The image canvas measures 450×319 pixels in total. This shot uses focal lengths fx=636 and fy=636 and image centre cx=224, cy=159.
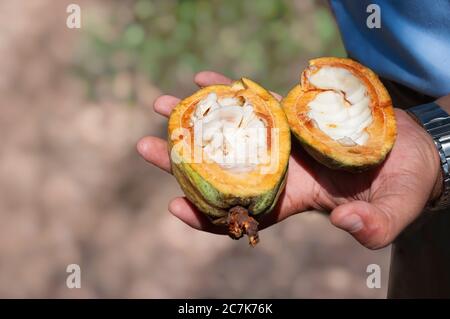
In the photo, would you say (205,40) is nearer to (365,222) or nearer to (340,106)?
(340,106)

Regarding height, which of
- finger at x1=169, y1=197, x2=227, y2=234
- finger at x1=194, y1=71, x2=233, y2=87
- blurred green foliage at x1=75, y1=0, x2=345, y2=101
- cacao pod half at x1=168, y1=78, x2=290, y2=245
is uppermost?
blurred green foliage at x1=75, y1=0, x2=345, y2=101

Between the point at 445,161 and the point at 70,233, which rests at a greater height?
the point at 445,161

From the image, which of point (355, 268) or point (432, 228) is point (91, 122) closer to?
point (355, 268)

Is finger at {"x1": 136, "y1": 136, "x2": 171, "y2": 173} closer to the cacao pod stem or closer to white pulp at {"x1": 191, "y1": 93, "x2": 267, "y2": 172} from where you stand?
white pulp at {"x1": 191, "y1": 93, "x2": 267, "y2": 172}

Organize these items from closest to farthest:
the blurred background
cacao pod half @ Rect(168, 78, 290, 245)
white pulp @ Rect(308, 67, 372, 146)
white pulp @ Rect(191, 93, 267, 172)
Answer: cacao pod half @ Rect(168, 78, 290, 245) → white pulp @ Rect(191, 93, 267, 172) → white pulp @ Rect(308, 67, 372, 146) → the blurred background

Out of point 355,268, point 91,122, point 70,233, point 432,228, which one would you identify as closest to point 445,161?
point 432,228

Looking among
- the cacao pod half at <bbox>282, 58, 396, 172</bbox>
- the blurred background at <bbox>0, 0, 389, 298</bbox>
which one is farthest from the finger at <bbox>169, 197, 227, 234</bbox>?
the blurred background at <bbox>0, 0, 389, 298</bbox>

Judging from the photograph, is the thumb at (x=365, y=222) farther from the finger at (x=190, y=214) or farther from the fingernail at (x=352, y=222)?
the finger at (x=190, y=214)

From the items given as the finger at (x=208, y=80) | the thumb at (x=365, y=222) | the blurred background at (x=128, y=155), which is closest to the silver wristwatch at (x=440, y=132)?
the thumb at (x=365, y=222)

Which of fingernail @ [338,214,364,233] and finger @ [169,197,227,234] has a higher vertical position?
finger @ [169,197,227,234]
